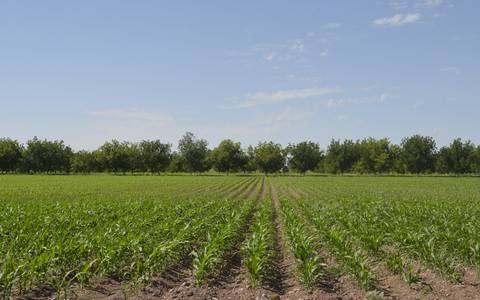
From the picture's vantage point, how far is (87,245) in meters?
10.2

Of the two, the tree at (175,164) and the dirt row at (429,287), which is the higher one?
the tree at (175,164)

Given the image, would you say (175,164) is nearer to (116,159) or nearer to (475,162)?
(116,159)

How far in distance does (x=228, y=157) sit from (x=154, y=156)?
21619 millimetres

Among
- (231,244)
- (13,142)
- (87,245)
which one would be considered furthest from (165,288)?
(13,142)

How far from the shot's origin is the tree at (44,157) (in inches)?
4958

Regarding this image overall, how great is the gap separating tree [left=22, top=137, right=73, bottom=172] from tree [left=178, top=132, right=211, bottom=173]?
34.8 metres

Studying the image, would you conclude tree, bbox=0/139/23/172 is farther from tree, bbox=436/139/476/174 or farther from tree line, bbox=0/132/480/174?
tree, bbox=436/139/476/174

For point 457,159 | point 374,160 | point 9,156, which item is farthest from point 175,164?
point 457,159

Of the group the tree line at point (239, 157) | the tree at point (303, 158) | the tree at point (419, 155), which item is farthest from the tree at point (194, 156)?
the tree at point (419, 155)

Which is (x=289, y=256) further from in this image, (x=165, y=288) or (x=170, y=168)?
(x=170, y=168)

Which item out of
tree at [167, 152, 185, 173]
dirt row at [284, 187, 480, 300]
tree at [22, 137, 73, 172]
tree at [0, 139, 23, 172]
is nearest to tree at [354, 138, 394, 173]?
tree at [167, 152, 185, 173]

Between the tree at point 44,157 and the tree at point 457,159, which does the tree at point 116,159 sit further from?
the tree at point 457,159

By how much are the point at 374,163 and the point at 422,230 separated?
361 ft

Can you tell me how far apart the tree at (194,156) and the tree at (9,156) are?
4587 centimetres
